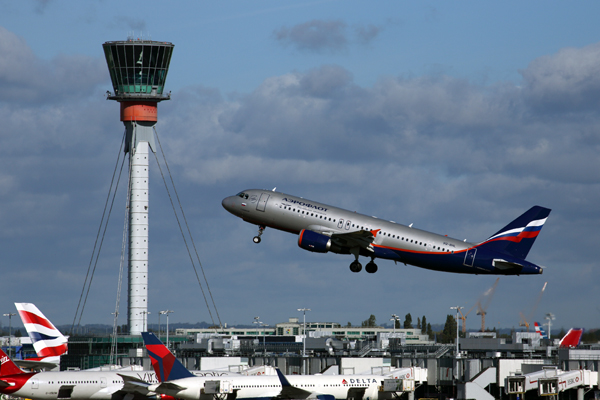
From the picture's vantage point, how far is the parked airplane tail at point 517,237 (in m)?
86.8

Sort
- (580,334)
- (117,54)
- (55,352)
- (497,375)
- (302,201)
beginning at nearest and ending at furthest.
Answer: (497,375), (302,201), (55,352), (580,334), (117,54)

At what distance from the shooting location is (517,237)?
86.9 meters

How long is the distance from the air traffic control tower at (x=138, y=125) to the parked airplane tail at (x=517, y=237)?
373ft

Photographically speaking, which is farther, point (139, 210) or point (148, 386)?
point (139, 210)

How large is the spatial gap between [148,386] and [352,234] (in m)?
23.2

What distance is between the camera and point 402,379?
8612cm

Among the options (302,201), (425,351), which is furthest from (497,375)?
(425,351)

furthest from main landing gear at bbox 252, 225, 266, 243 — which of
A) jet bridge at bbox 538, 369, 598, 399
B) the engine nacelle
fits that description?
jet bridge at bbox 538, 369, 598, 399

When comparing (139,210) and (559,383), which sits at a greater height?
(139,210)

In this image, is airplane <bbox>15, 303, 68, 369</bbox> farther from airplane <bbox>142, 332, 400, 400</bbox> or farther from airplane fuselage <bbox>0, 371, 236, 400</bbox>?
airplane <bbox>142, 332, 400, 400</bbox>

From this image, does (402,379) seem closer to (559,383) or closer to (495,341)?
(559,383)

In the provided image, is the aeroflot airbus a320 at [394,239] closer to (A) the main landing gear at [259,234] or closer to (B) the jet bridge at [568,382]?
(A) the main landing gear at [259,234]

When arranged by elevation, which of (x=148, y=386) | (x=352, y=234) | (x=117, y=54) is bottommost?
(x=148, y=386)

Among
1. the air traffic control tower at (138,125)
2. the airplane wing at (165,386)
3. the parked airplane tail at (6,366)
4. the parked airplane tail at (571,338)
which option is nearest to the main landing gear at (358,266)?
the airplane wing at (165,386)
